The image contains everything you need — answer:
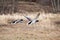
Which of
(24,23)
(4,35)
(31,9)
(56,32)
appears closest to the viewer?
(4,35)

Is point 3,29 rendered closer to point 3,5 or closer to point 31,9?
point 3,5

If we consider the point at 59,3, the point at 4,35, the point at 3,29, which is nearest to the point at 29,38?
the point at 4,35

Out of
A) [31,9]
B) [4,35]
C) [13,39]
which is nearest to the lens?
[13,39]

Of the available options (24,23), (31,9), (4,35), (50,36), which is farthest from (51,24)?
(31,9)

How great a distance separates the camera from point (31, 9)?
10.3 m

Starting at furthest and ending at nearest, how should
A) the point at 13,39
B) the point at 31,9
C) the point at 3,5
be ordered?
the point at 31,9
the point at 3,5
the point at 13,39

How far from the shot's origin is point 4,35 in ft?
18.4

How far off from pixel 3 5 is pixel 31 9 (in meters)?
1.57

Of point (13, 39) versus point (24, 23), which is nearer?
point (13, 39)

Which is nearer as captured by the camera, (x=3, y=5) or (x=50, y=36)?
(x=50, y=36)

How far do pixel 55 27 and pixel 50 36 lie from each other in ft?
3.91

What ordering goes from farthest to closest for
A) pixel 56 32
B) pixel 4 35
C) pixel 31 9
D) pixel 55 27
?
pixel 31 9
pixel 55 27
pixel 56 32
pixel 4 35

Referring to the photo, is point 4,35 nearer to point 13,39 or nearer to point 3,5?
point 13,39

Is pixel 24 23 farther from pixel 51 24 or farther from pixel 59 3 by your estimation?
pixel 59 3
